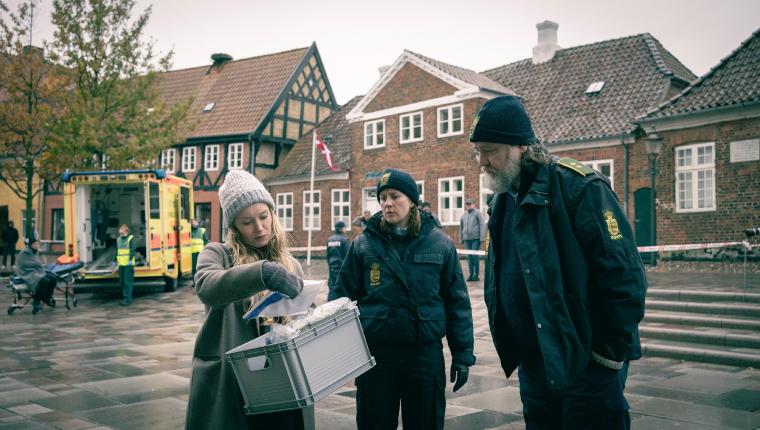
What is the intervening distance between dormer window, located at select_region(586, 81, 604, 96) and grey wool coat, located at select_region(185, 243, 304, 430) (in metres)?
24.5

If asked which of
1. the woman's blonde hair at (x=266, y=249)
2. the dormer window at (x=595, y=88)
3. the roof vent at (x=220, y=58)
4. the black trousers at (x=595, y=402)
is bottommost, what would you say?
the black trousers at (x=595, y=402)

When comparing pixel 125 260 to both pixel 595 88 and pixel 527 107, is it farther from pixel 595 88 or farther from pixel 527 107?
pixel 595 88


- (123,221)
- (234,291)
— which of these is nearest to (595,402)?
(234,291)

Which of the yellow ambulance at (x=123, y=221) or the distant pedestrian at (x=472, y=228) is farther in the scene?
the distant pedestrian at (x=472, y=228)

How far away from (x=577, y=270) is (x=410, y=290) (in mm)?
1321

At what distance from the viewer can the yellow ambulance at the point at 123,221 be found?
1620 centimetres

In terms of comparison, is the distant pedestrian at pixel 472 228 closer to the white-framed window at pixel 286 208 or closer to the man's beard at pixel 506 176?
the man's beard at pixel 506 176

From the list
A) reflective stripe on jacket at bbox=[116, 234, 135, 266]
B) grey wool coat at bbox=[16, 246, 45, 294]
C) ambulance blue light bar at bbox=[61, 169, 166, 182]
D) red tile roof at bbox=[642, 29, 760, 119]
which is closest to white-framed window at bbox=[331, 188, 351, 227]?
red tile roof at bbox=[642, 29, 760, 119]

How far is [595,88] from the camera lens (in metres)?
25.3

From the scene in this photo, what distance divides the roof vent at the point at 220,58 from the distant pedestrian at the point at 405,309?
1629 inches

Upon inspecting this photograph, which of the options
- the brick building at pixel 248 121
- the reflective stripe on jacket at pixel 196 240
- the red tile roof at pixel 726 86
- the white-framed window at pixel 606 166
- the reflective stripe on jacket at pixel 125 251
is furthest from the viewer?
the brick building at pixel 248 121

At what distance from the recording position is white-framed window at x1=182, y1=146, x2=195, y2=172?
3800 cm

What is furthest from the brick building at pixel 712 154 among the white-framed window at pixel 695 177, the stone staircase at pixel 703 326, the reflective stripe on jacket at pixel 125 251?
the reflective stripe on jacket at pixel 125 251

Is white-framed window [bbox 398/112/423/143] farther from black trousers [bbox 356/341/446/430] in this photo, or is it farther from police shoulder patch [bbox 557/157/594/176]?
police shoulder patch [bbox 557/157/594/176]
